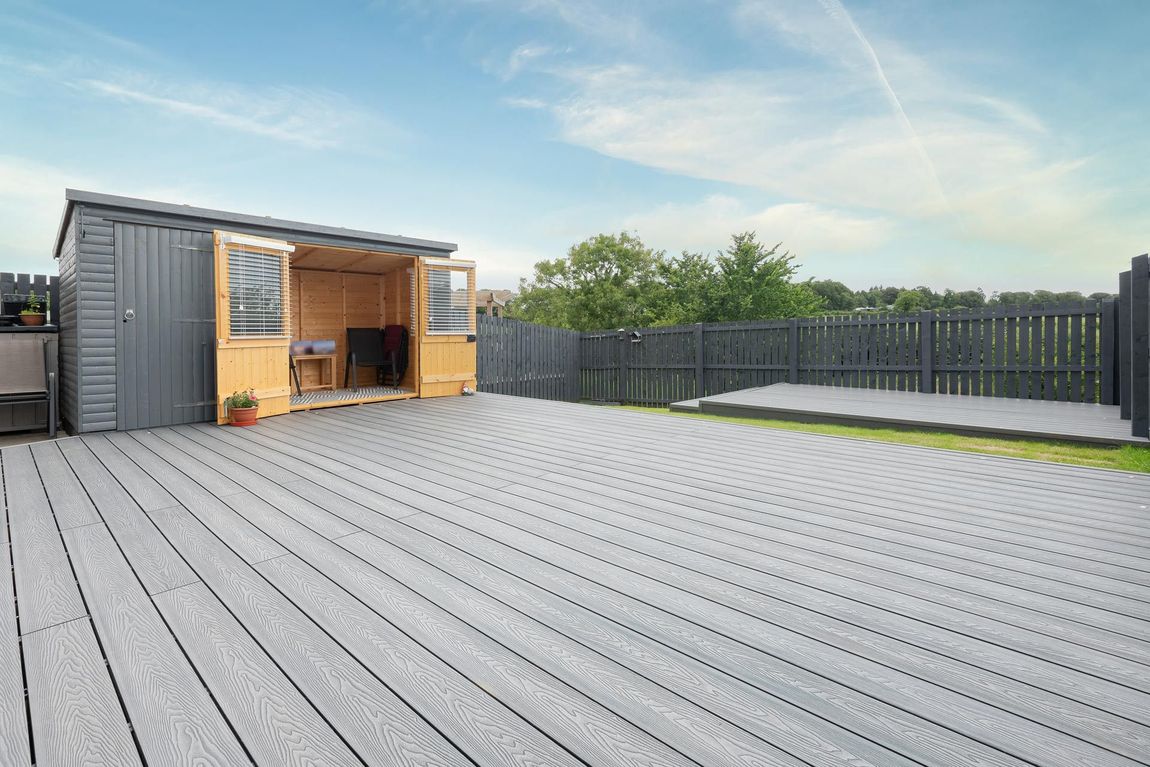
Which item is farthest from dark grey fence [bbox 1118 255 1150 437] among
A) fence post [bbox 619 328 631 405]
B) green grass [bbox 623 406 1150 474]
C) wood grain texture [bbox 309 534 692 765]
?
fence post [bbox 619 328 631 405]

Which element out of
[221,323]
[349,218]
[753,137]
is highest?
[753,137]

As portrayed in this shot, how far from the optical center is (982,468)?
3.35m

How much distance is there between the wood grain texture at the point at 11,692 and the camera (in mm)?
1039

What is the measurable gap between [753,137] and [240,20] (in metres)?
10.3

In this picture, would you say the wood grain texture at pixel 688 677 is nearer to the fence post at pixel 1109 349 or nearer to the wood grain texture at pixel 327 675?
the wood grain texture at pixel 327 675

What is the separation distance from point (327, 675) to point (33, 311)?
836 cm

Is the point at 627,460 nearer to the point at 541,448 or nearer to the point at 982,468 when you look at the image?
the point at 541,448

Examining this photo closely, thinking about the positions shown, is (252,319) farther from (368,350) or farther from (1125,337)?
(1125,337)

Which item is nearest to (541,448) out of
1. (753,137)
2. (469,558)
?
(469,558)

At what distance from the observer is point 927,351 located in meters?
7.42

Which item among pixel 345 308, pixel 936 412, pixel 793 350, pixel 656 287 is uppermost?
pixel 656 287

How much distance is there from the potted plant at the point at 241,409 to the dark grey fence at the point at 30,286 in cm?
412

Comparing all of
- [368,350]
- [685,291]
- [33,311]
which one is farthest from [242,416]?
[685,291]

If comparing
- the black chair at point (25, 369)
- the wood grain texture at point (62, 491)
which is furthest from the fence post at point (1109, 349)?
the black chair at point (25, 369)
